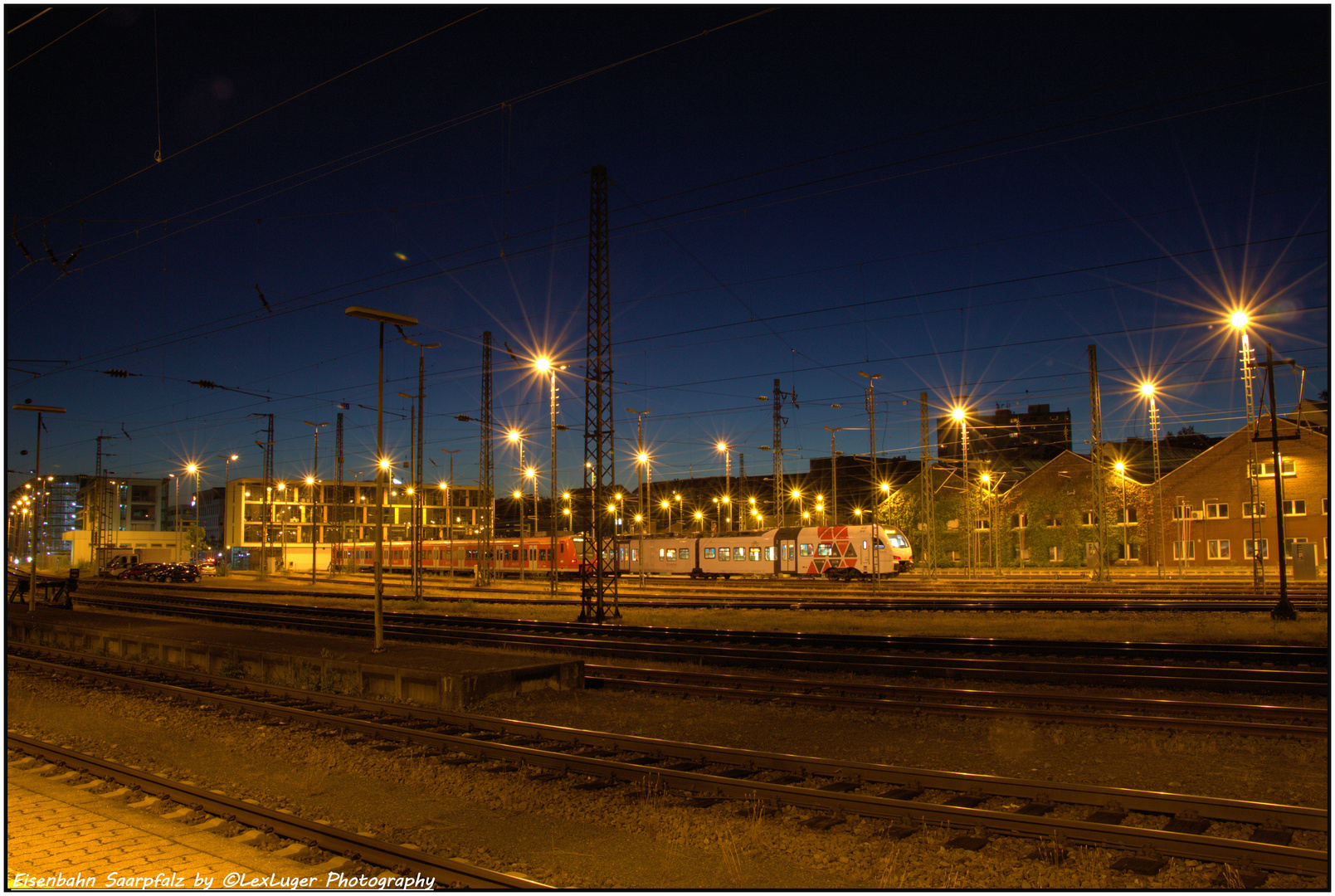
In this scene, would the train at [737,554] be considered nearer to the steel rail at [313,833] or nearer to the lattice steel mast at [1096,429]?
the lattice steel mast at [1096,429]

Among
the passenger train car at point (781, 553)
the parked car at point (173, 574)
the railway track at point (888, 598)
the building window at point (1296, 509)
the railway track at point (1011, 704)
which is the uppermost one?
the building window at point (1296, 509)

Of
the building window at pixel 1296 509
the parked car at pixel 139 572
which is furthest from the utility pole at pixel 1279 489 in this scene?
the parked car at pixel 139 572

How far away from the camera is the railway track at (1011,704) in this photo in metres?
10.4

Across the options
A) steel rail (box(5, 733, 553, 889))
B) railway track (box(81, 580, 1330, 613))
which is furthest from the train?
steel rail (box(5, 733, 553, 889))

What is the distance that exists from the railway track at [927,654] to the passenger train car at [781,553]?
16.3 meters

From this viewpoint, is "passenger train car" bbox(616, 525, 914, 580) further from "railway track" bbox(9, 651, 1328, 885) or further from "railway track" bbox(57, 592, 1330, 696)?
"railway track" bbox(9, 651, 1328, 885)

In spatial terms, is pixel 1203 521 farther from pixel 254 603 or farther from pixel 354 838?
pixel 354 838

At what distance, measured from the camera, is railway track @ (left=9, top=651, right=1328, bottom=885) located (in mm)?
6484

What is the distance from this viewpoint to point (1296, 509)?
47906 millimetres

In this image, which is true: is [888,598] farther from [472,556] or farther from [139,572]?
[139,572]

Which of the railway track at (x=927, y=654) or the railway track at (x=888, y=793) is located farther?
the railway track at (x=927, y=654)

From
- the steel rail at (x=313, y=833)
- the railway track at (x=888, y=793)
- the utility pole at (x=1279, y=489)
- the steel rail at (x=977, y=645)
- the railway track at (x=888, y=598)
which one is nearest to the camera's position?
the steel rail at (x=313, y=833)

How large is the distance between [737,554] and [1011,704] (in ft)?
112

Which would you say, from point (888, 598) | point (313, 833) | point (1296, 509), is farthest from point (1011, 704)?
point (1296, 509)
